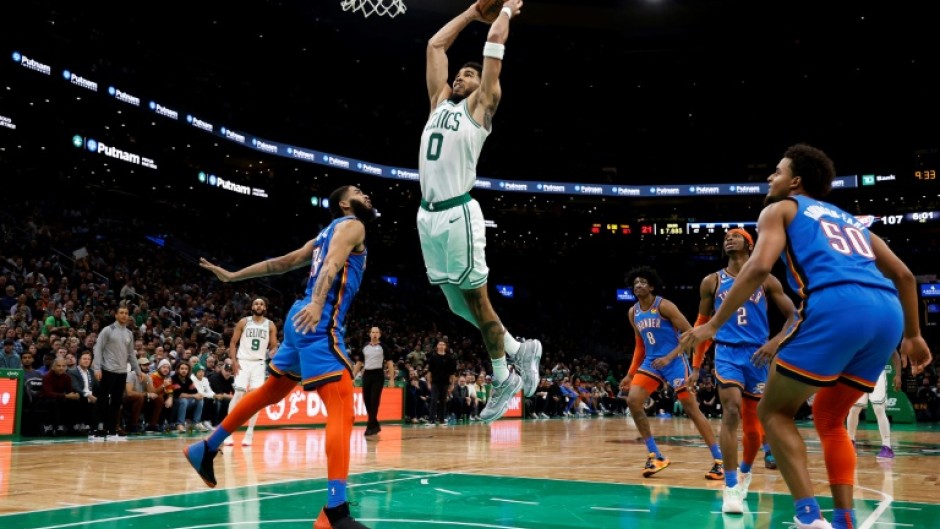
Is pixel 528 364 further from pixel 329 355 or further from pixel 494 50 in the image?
pixel 494 50

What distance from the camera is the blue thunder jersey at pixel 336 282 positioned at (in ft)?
18.2

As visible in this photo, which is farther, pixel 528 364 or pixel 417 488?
pixel 417 488

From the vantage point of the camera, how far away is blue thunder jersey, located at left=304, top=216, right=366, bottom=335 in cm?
555

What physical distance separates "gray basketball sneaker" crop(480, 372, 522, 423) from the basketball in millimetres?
2378

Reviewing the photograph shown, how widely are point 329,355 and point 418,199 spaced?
123 feet

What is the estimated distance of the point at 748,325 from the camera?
7590mm

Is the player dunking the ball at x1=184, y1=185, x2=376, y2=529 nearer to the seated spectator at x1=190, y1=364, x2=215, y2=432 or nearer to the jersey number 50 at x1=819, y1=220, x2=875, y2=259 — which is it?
the jersey number 50 at x1=819, y1=220, x2=875, y2=259

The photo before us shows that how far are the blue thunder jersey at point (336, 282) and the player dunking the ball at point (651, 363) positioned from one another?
4211mm

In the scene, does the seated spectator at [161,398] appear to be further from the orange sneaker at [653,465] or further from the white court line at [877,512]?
the white court line at [877,512]

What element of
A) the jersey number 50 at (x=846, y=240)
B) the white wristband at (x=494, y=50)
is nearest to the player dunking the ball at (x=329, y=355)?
the white wristband at (x=494, y=50)

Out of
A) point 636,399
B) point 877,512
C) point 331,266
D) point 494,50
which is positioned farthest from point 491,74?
point 636,399

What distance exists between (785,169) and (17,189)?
29.0 metres

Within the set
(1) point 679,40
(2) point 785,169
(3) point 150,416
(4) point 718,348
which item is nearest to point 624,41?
(1) point 679,40

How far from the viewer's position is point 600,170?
154ft
